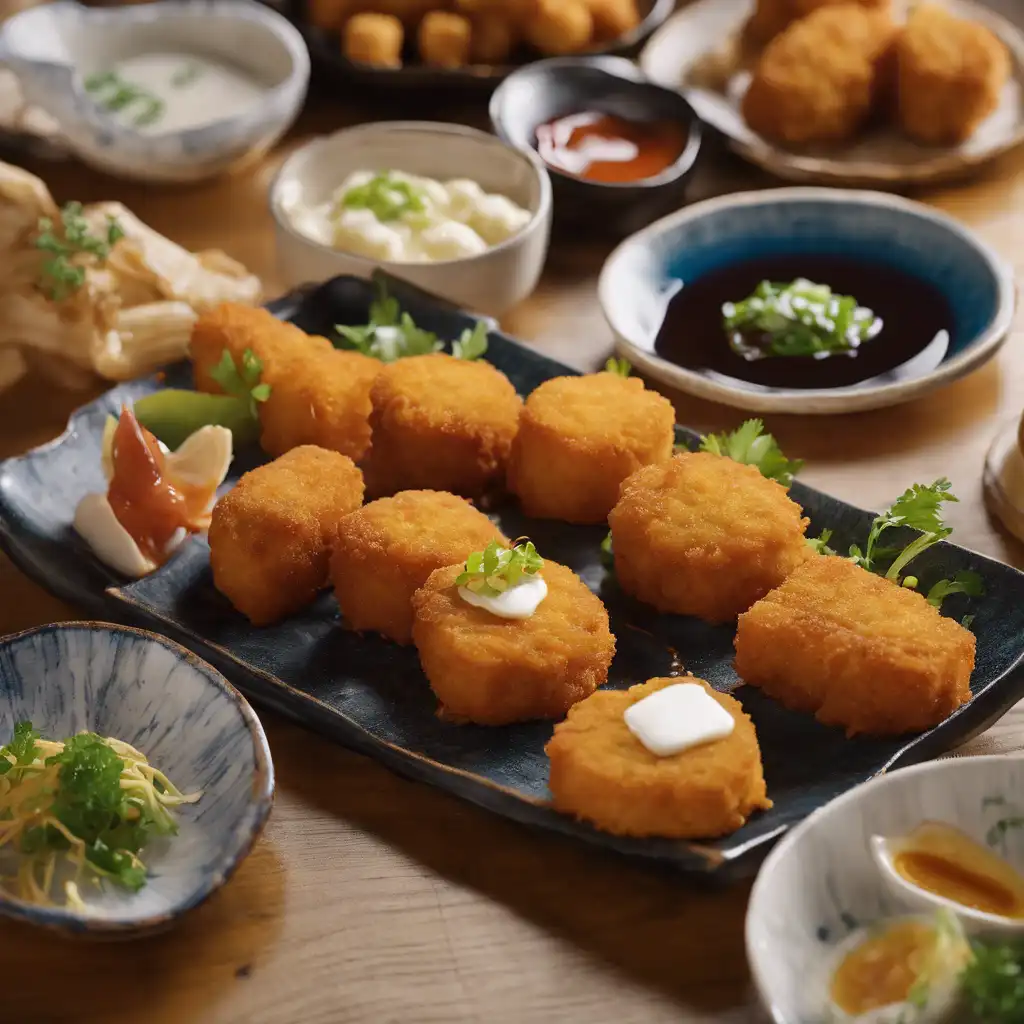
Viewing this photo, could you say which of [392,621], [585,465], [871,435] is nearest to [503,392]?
[585,465]

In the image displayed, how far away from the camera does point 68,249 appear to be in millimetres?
3512

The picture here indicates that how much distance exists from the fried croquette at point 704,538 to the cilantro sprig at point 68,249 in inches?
60.9

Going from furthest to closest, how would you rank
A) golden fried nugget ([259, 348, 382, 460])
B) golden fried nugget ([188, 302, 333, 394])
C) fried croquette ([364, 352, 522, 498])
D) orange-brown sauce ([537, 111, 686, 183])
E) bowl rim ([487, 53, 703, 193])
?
orange-brown sauce ([537, 111, 686, 183]) < bowl rim ([487, 53, 703, 193]) < golden fried nugget ([188, 302, 333, 394]) < golden fried nugget ([259, 348, 382, 460]) < fried croquette ([364, 352, 522, 498])

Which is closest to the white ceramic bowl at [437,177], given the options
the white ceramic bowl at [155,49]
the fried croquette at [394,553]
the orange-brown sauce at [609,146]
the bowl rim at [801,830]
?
the orange-brown sauce at [609,146]

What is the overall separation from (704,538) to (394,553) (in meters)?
0.59

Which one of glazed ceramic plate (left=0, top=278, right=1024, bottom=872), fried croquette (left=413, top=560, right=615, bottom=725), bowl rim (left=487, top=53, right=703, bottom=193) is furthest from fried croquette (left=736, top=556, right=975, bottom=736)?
bowl rim (left=487, top=53, right=703, bottom=193)

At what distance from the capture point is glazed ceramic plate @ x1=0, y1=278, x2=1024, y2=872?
237 cm

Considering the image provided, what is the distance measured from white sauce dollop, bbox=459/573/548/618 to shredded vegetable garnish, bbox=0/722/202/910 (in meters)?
0.61

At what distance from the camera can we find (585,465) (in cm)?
296

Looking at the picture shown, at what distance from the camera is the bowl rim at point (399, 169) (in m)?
3.60

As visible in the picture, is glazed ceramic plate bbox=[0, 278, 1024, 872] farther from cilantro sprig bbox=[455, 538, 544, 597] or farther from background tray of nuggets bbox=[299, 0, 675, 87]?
background tray of nuggets bbox=[299, 0, 675, 87]

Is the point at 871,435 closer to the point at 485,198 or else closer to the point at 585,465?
the point at 585,465

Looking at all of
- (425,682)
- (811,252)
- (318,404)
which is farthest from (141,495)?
(811,252)

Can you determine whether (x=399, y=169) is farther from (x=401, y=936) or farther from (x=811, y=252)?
(x=401, y=936)
